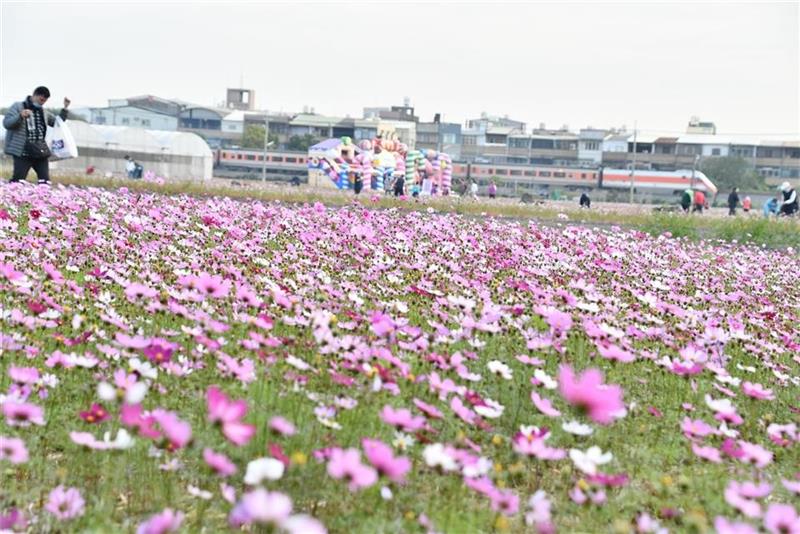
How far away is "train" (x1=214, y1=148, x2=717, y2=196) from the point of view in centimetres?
6925

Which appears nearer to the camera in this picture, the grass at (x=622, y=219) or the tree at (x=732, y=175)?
the grass at (x=622, y=219)

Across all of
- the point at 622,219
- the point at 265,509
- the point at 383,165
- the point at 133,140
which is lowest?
the point at 383,165

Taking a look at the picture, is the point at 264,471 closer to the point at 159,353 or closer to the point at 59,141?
the point at 159,353

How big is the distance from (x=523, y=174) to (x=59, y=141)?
71.9 metres

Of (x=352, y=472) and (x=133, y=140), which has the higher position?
(x=352, y=472)

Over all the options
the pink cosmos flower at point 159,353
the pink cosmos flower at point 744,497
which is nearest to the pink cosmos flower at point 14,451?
the pink cosmos flower at point 159,353

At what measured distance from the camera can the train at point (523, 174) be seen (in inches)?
2726

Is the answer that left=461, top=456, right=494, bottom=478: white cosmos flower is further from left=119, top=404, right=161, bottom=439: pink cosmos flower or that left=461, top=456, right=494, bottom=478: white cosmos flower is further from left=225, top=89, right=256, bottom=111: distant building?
left=225, top=89, right=256, bottom=111: distant building

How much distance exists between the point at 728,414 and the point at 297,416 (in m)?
1.14

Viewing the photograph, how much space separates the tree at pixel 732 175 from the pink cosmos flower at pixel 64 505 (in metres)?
89.0

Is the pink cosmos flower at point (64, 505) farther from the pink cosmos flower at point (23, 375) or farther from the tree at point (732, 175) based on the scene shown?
the tree at point (732, 175)

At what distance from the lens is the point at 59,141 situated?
9.81 m

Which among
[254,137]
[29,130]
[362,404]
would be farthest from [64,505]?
[254,137]

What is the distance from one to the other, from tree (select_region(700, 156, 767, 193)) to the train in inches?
466
